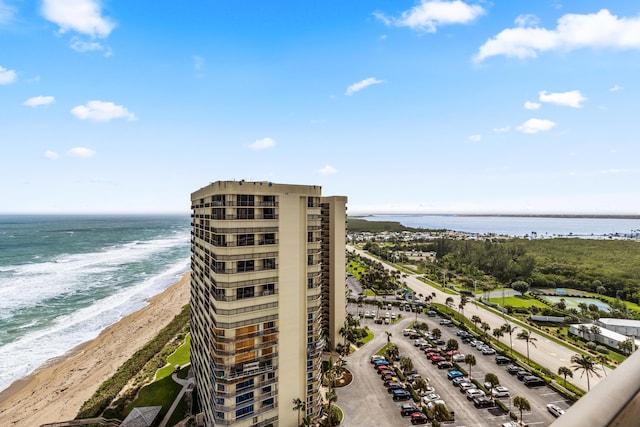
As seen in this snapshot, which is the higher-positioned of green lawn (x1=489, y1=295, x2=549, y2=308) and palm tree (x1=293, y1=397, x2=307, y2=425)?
palm tree (x1=293, y1=397, x2=307, y2=425)

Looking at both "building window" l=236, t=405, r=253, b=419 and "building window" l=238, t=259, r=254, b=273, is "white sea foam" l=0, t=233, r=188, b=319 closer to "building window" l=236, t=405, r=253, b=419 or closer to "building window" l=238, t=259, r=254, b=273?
"building window" l=236, t=405, r=253, b=419

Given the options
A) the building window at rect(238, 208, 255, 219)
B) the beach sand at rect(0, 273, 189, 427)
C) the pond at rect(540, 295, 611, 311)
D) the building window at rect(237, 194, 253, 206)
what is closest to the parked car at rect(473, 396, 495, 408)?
the building window at rect(238, 208, 255, 219)

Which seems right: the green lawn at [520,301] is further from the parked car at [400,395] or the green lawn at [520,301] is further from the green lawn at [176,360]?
the green lawn at [176,360]

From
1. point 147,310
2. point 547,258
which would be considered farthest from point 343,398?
point 547,258

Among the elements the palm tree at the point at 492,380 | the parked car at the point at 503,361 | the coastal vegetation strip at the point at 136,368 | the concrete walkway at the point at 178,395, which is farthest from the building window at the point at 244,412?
the parked car at the point at 503,361

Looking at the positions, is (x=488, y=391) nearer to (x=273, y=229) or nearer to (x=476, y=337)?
A: (x=476, y=337)
